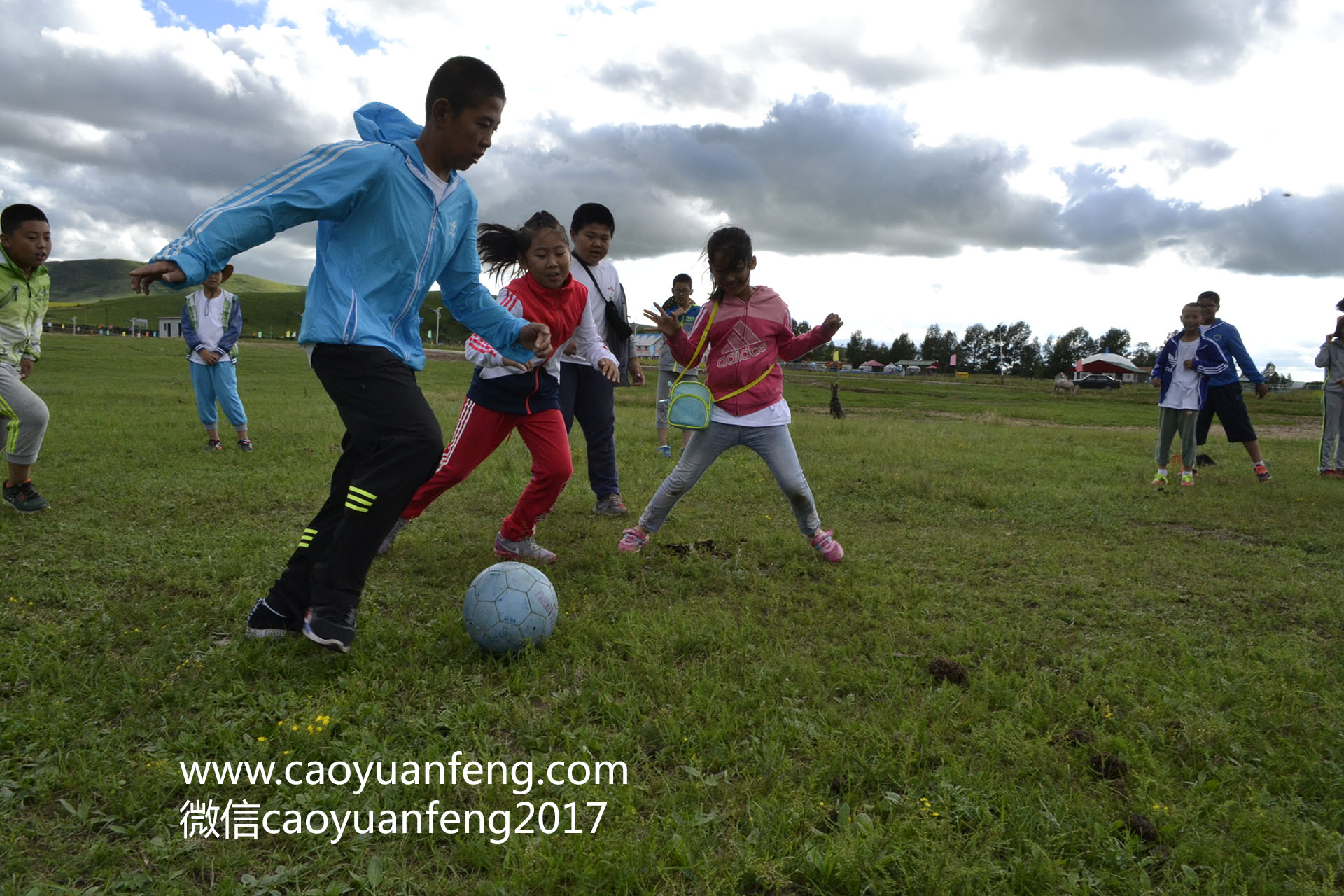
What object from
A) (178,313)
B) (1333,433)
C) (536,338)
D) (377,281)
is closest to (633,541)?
(536,338)

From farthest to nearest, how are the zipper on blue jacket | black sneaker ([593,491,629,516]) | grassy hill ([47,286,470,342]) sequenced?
grassy hill ([47,286,470,342])
black sneaker ([593,491,629,516])
the zipper on blue jacket

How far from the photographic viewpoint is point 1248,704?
3.45 metres

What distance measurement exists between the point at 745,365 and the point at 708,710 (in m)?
2.70

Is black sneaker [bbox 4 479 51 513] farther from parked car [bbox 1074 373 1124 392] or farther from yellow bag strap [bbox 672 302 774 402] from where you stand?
parked car [bbox 1074 373 1124 392]

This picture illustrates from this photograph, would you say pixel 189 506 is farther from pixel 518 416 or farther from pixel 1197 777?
pixel 1197 777

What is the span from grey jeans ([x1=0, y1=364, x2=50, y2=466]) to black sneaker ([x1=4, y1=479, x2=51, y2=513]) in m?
0.20

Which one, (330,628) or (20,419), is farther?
(20,419)

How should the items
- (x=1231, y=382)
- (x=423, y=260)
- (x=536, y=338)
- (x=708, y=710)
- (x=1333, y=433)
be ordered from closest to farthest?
(x=708, y=710) → (x=423, y=260) → (x=536, y=338) → (x=1231, y=382) → (x=1333, y=433)

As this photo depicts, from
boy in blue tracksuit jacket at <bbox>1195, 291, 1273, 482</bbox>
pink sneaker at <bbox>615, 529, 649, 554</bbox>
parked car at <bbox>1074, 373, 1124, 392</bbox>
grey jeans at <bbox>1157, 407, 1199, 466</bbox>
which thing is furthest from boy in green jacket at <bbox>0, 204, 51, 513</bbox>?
parked car at <bbox>1074, 373, 1124, 392</bbox>

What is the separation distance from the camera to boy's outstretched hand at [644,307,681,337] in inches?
205

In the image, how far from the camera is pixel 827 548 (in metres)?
5.59

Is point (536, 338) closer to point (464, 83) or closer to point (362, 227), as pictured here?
point (362, 227)

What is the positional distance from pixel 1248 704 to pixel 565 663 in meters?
3.05

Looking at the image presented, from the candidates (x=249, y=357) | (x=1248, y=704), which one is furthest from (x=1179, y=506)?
(x=249, y=357)
